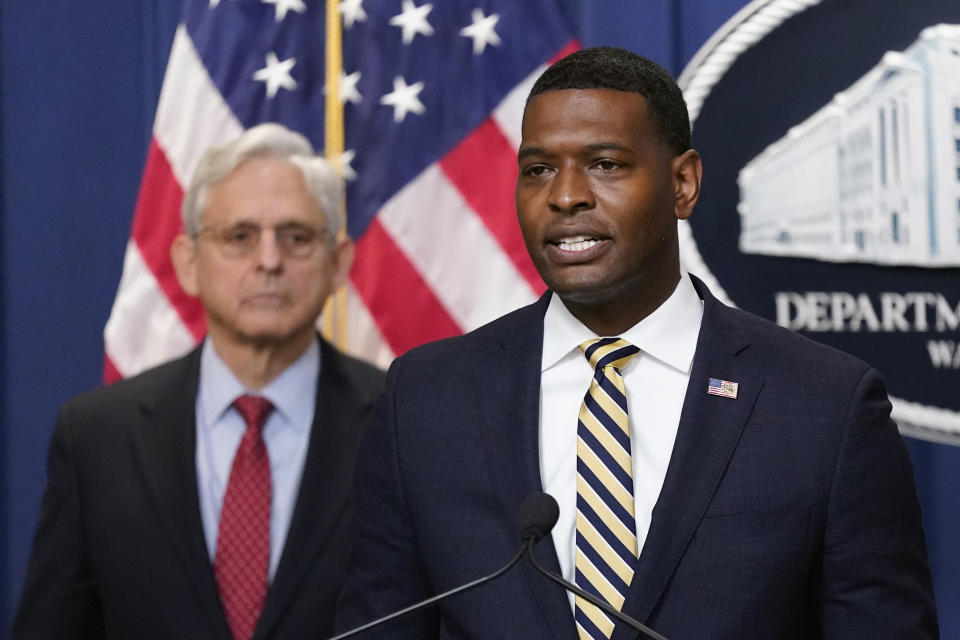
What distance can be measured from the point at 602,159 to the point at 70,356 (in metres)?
1.64

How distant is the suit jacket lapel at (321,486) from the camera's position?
6.19 ft

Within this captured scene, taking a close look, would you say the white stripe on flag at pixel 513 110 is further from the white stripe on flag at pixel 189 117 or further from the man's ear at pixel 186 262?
the man's ear at pixel 186 262

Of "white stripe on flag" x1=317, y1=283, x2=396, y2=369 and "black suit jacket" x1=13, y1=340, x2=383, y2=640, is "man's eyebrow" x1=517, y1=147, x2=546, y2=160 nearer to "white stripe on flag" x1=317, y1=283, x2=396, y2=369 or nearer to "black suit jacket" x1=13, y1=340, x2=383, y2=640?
"black suit jacket" x1=13, y1=340, x2=383, y2=640

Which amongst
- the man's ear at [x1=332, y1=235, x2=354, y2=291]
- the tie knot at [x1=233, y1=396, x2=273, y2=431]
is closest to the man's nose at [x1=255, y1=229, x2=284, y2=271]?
the man's ear at [x1=332, y1=235, x2=354, y2=291]

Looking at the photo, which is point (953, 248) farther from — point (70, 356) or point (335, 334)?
point (70, 356)

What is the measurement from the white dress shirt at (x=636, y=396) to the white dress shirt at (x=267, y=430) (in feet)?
2.43

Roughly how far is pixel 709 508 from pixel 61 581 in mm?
1179

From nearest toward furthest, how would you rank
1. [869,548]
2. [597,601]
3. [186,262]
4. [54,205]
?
[597,601] < [869,548] < [186,262] < [54,205]

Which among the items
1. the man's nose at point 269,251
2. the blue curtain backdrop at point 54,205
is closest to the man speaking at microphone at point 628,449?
the man's nose at point 269,251

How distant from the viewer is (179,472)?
6.45 feet

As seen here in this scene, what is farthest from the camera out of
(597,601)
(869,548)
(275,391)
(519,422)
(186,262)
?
(186,262)

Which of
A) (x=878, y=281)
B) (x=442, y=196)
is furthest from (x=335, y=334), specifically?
(x=878, y=281)

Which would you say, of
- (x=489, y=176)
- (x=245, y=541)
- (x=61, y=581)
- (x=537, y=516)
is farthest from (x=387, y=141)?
(x=537, y=516)

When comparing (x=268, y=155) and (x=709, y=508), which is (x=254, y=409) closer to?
(x=268, y=155)
